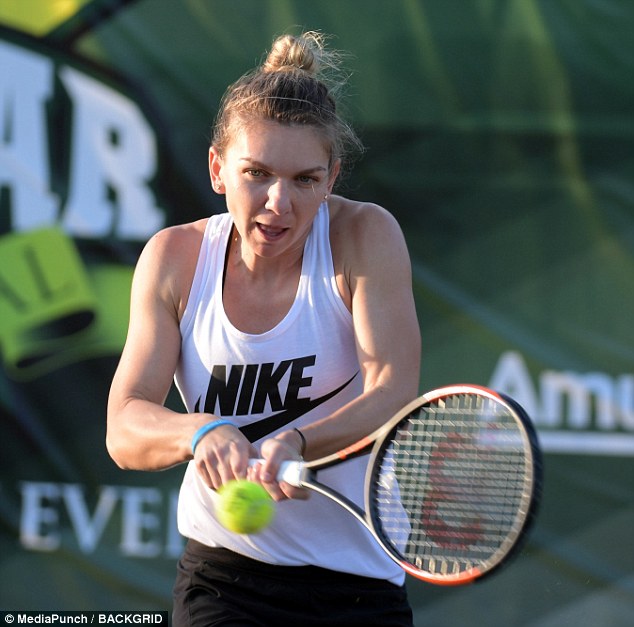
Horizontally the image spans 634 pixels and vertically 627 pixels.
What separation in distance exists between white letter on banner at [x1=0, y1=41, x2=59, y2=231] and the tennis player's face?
2482 millimetres

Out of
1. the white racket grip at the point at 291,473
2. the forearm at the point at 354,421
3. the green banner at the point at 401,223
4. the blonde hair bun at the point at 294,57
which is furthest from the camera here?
the green banner at the point at 401,223

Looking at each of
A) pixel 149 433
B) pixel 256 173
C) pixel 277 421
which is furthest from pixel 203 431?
pixel 256 173

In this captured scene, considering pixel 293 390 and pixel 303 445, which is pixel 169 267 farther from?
pixel 303 445

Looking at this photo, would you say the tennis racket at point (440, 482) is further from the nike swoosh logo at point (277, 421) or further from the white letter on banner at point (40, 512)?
the white letter on banner at point (40, 512)

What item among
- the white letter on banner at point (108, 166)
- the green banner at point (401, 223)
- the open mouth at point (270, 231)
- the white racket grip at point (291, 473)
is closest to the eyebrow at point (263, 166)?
the open mouth at point (270, 231)

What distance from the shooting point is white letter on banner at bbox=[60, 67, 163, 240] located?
15.4ft

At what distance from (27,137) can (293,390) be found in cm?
269

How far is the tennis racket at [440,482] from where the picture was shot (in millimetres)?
2244

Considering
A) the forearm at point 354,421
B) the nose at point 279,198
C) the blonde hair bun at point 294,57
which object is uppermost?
the blonde hair bun at point 294,57

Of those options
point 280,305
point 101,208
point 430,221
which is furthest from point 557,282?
point 280,305

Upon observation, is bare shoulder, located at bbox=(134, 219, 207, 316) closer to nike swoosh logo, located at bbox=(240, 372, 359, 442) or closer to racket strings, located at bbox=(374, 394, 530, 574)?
nike swoosh logo, located at bbox=(240, 372, 359, 442)

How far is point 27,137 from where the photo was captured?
4734 mm

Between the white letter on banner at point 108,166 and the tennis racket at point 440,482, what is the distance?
8.25 ft

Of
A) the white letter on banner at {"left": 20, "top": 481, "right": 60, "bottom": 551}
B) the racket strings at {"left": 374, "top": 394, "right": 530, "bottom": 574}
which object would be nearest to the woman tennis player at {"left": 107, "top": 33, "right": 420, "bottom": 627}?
the racket strings at {"left": 374, "top": 394, "right": 530, "bottom": 574}
